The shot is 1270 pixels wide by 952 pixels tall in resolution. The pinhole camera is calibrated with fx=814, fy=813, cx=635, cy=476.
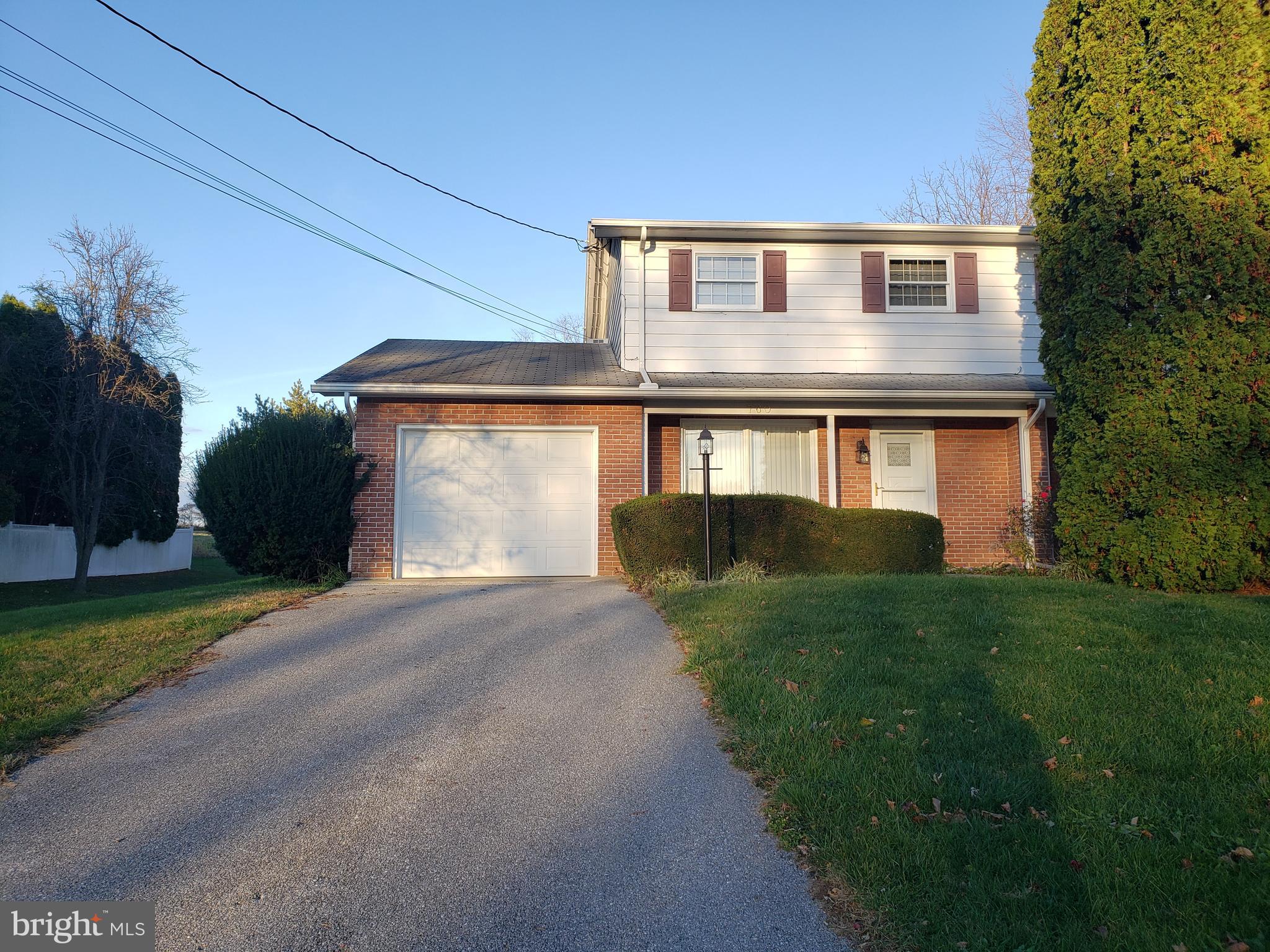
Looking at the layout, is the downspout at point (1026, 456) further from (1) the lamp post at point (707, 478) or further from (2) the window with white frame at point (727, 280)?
(1) the lamp post at point (707, 478)

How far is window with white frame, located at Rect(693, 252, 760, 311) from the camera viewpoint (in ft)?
39.6

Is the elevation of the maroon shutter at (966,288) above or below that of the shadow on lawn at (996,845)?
A: above

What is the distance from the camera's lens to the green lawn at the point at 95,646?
468cm

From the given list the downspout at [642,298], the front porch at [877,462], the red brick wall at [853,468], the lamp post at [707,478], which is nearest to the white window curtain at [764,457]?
the front porch at [877,462]

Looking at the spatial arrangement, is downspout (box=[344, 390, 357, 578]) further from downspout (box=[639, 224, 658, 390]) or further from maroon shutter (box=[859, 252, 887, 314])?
maroon shutter (box=[859, 252, 887, 314])

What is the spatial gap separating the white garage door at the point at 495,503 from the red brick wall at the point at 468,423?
0.14 meters

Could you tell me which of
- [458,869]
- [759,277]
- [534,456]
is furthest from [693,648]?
[759,277]

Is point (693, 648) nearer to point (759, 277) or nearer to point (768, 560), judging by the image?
point (768, 560)

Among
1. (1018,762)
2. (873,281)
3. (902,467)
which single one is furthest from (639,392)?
(1018,762)

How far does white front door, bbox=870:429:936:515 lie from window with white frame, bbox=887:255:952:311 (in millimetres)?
1924

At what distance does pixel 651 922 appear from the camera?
2799 mm

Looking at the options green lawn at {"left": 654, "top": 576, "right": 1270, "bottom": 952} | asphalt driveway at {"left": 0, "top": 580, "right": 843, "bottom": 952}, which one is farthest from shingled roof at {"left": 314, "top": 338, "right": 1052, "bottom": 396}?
asphalt driveway at {"left": 0, "top": 580, "right": 843, "bottom": 952}

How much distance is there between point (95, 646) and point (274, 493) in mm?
3683

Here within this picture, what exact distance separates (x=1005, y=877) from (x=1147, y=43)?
360 inches
